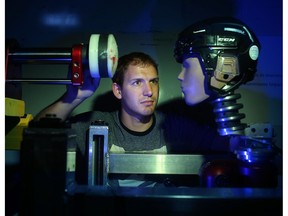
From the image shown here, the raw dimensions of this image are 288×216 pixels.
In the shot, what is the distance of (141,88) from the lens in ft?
5.19

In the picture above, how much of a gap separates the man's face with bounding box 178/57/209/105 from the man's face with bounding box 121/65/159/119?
50cm

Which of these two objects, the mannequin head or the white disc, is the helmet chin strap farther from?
the white disc

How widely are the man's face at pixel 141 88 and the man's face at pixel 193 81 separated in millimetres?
504

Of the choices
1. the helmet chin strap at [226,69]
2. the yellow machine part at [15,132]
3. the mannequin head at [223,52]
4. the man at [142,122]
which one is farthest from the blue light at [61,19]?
the helmet chin strap at [226,69]

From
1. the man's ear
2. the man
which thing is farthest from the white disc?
the man's ear

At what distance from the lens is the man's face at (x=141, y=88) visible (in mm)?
1569

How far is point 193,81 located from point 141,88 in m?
0.59

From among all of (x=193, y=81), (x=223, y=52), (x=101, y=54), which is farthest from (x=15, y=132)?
(x=223, y=52)

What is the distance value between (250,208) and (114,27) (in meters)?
1.29

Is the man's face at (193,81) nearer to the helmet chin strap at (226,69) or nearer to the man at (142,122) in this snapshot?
the helmet chin strap at (226,69)

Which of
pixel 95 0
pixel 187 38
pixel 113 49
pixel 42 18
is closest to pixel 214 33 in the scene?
pixel 187 38

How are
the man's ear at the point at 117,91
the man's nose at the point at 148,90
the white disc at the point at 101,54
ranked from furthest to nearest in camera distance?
1. the man's ear at the point at 117,91
2. the man's nose at the point at 148,90
3. the white disc at the point at 101,54

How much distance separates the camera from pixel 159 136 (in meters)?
1.68

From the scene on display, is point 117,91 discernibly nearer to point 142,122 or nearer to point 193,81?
point 142,122
